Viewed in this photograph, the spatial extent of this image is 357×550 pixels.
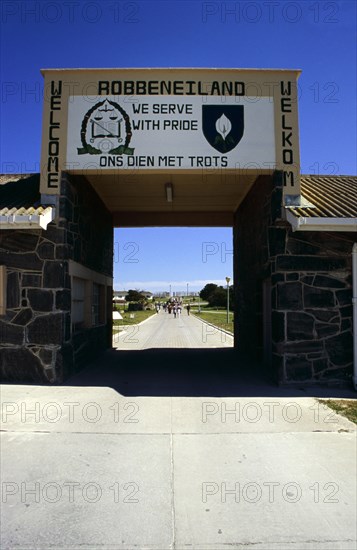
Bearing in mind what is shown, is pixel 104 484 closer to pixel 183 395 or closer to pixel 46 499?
pixel 46 499

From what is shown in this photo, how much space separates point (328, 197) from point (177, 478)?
694 centimetres

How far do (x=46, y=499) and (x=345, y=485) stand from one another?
2.66 m

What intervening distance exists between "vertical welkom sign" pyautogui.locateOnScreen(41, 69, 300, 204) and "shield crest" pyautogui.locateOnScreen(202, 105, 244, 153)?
0.02 m

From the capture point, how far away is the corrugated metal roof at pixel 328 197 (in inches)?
316

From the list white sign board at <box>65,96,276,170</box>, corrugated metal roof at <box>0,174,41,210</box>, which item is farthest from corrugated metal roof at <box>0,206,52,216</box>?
white sign board at <box>65,96,276,170</box>

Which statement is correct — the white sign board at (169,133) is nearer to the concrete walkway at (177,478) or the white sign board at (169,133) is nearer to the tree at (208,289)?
the concrete walkway at (177,478)

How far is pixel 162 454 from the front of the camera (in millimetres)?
4789

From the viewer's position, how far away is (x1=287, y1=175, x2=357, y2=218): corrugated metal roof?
8.02 metres

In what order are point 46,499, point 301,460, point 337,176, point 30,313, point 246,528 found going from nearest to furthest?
point 246,528
point 46,499
point 301,460
point 30,313
point 337,176

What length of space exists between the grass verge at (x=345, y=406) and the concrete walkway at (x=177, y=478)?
21 centimetres

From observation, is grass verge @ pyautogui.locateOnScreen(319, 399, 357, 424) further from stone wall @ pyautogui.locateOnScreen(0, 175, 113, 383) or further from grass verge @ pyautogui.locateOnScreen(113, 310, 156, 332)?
grass verge @ pyautogui.locateOnScreen(113, 310, 156, 332)

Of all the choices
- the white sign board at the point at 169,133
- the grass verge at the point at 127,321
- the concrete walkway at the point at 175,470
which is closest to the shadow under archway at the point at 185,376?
the concrete walkway at the point at 175,470

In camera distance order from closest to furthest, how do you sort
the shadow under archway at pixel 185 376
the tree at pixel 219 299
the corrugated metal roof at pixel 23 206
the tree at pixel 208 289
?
the corrugated metal roof at pixel 23 206 < the shadow under archway at pixel 185 376 < the tree at pixel 219 299 < the tree at pixel 208 289

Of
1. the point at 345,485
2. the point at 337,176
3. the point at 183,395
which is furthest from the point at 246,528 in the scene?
the point at 337,176
